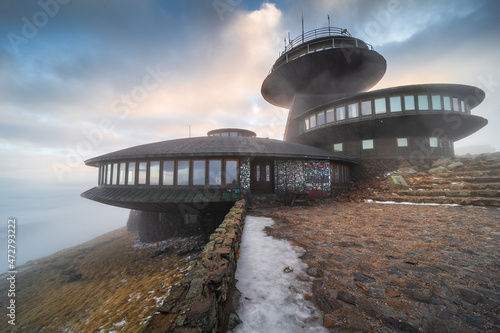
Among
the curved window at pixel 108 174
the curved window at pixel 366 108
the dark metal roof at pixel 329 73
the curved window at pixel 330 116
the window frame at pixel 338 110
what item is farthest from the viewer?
the dark metal roof at pixel 329 73

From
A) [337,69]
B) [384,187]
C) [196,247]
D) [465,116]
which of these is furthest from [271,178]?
[465,116]

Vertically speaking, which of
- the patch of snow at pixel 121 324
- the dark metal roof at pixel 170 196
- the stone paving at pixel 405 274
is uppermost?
the dark metal roof at pixel 170 196

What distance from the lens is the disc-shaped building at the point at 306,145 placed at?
1167 centimetres

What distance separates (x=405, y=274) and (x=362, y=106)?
18930 mm

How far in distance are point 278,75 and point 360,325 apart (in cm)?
2689

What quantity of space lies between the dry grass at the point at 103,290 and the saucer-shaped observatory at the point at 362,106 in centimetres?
1855

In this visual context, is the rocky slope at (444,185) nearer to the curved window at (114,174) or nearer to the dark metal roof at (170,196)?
the dark metal roof at (170,196)

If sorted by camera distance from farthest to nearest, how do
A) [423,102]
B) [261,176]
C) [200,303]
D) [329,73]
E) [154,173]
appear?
[329,73] < [423,102] < [261,176] < [154,173] < [200,303]

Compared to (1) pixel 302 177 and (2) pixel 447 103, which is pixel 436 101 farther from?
(1) pixel 302 177

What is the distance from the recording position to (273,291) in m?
3.03

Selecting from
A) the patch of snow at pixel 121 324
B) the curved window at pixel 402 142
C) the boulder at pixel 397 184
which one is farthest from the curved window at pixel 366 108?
the patch of snow at pixel 121 324

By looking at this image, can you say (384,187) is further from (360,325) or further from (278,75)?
(278,75)

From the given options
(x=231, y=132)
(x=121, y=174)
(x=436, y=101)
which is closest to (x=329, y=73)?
(x=436, y=101)

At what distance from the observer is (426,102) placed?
652 inches
